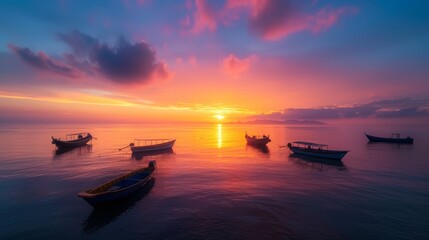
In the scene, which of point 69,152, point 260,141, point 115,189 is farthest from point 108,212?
point 260,141

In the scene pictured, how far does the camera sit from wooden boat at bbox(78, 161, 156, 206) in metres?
20.0

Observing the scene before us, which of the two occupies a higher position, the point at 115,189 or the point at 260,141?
the point at 260,141

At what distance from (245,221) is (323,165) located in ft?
111

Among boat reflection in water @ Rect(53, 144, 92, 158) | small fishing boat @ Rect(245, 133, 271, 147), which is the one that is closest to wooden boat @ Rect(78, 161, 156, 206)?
boat reflection in water @ Rect(53, 144, 92, 158)

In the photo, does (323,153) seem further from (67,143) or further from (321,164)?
(67,143)

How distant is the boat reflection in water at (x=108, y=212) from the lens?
18002mm

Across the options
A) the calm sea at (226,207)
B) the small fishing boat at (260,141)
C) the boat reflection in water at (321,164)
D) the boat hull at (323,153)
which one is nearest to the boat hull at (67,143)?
the calm sea at (226,207)

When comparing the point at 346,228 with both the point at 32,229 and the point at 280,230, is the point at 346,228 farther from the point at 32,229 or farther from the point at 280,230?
the point at 32,229

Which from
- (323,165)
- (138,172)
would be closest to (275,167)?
(323,165)

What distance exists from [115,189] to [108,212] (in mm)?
4066

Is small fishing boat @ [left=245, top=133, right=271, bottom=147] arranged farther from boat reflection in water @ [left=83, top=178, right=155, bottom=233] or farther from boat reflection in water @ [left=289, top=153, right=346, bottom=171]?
boat reflection in water @ [left=83, top=178, right=155, bottom=233]

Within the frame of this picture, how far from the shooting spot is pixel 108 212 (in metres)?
20.5

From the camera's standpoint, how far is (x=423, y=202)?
23.0 m

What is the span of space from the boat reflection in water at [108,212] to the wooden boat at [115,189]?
0.65m
